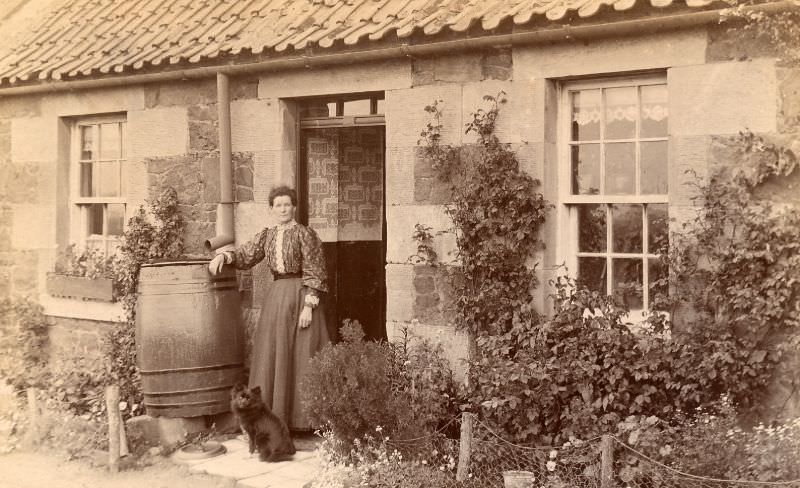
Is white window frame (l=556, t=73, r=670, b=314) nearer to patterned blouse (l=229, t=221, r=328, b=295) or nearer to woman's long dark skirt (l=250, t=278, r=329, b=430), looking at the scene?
patterned blouse (l=229, t=221, r=328, b=295)

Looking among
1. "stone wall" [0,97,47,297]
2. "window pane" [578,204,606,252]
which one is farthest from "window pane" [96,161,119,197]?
"window pane" [578,204,606,252]

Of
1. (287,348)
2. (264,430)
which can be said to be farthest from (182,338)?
(264,430)

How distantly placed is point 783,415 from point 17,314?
296 inches

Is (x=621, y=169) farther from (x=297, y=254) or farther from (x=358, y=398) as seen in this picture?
(x=297, y=254)

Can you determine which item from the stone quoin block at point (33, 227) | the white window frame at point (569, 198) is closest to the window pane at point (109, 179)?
the stone quoin block at point (33, 227)

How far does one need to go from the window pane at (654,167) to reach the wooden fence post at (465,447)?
2.11m

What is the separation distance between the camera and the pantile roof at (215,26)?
21.4 feet

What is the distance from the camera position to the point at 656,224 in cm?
619

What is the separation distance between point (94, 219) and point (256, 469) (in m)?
4.09

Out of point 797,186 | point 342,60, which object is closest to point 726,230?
point 797,186

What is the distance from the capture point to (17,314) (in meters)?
9.26

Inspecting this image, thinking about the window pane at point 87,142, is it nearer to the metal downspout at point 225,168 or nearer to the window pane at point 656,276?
the metal downspout at point 225,168

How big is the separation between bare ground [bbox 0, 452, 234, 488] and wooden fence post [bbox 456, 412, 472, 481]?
1.70 metres

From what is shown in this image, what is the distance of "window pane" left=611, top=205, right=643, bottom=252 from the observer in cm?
629
